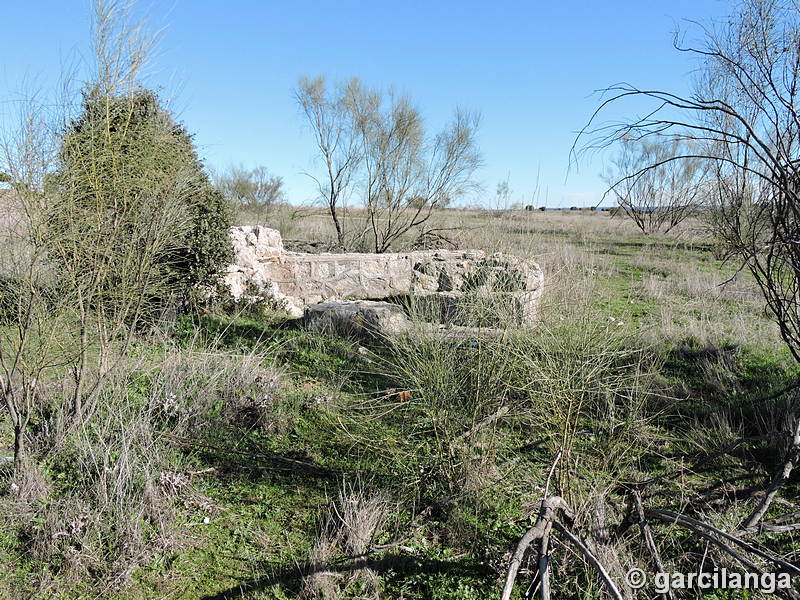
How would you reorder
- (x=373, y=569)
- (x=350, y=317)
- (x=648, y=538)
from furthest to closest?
1. (x=350, y=317)
2. (x=373, y=569)
3. (x=648, y=538)

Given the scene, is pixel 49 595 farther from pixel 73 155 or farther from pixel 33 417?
pixel 73 155

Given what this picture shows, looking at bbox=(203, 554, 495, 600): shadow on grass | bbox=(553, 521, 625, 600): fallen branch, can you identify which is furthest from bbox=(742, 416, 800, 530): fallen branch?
bbox=(203, 554, 495, 600): shadow on grass

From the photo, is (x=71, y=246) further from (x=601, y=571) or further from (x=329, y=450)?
(x=601, y=571)

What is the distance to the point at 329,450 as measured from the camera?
13.3ft

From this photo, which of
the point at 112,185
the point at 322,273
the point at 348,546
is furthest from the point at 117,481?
the point at 322,273

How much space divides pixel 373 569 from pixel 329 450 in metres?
1.35

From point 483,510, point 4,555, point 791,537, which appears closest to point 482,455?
point 483,510

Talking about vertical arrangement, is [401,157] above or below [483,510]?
above

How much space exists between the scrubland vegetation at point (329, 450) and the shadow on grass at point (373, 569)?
1cm

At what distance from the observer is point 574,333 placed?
305 centimetres

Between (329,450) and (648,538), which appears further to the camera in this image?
(329,450)

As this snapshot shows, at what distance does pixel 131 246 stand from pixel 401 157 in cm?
1009

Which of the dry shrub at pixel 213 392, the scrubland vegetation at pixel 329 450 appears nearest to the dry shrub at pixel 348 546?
the scrubland vegetation at pixel 329 450

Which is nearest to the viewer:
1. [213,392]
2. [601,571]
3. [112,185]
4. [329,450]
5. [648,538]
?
[601,571]
